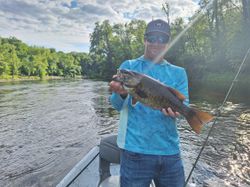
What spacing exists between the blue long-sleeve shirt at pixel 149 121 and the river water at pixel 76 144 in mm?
4094

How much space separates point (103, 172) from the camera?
14.3ft

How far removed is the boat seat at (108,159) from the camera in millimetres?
4172

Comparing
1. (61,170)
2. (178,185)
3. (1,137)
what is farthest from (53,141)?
(178,185)

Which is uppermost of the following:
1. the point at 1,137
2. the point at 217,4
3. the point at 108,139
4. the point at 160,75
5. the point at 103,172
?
the point at 217,4

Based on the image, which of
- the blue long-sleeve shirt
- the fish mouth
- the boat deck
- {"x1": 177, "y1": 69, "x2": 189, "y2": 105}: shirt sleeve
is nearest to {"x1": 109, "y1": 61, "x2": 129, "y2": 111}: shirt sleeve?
the blue long-sleeve shirt

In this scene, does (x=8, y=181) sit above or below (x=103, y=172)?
below

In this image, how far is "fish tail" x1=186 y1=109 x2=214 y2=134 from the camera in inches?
94.0

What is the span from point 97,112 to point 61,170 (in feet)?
26.8

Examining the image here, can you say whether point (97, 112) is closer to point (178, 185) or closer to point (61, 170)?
point (61, 170)

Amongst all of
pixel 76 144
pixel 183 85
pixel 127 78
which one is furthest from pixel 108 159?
pixel 76 144

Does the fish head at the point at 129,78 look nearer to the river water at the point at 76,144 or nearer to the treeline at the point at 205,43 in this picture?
the river water at the point at 76,144

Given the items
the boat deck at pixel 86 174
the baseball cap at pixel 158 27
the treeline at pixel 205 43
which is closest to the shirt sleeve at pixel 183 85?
the baseball cap at pixel 158 27

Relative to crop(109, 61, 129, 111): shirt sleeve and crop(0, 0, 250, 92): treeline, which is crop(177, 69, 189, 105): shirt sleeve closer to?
crop(109, 61, 129, 111): shirt sleeve

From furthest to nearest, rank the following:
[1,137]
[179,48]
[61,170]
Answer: [179,48] < [1,137] < [61,170]
